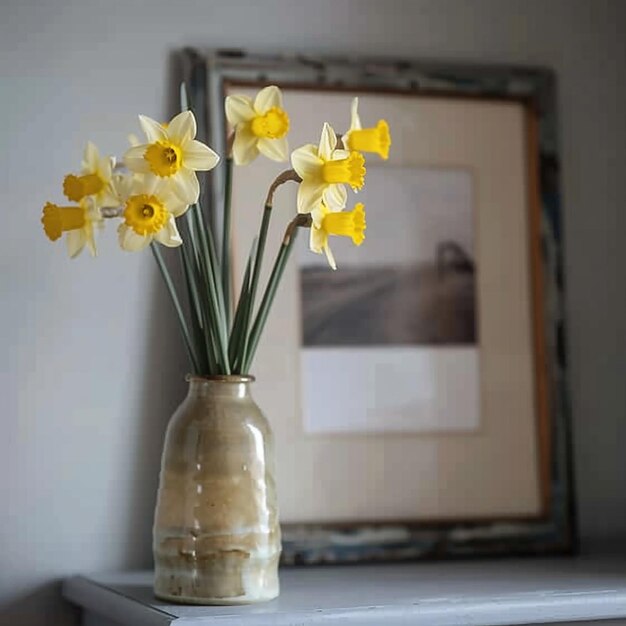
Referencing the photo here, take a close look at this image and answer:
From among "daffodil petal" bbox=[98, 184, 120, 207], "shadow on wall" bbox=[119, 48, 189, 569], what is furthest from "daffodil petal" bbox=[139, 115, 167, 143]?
"shadow on wall" bbox=[119, 48, 189, 569]

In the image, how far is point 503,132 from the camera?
1743 mm

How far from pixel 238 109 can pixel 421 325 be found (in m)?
0.48

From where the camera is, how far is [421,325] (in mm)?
1679

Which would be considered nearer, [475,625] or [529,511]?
[475,625]

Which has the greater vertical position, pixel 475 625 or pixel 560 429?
pixel 560 429

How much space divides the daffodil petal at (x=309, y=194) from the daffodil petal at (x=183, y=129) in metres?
0.14

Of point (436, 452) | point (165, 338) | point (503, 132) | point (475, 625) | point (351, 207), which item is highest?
point (503, 132)

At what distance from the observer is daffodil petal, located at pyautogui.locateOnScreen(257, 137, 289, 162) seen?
1354 millimetres

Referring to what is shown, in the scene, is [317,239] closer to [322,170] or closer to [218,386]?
[322,170]

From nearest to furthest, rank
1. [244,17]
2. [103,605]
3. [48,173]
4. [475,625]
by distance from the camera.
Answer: [475,625], [103,605], [48,173], [244,17]

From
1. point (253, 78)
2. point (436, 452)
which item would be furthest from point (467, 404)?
point (253, 78)

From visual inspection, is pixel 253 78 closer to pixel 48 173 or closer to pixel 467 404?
pixel 48 173

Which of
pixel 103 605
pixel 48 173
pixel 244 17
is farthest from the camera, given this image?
pixel 244 17

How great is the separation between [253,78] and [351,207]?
0.23 m
